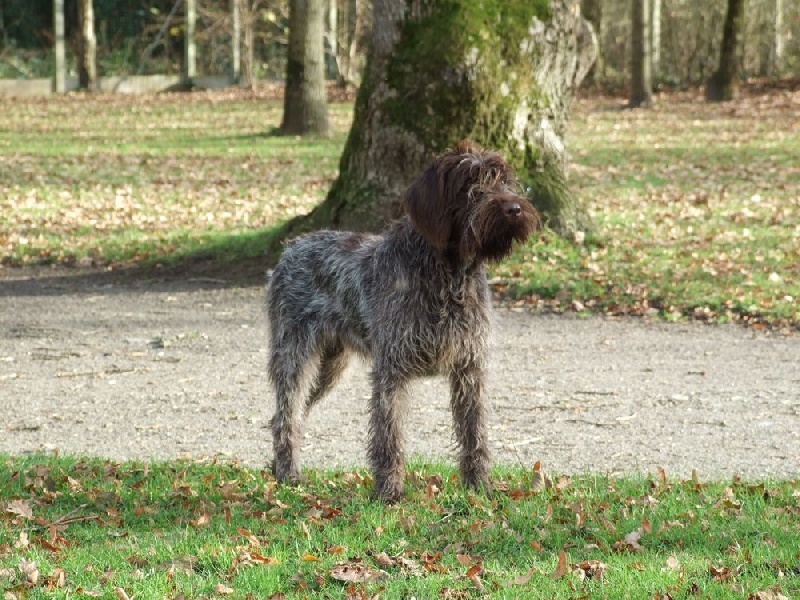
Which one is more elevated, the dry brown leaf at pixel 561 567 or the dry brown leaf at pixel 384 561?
the dry brown leaf at pixel 561 567

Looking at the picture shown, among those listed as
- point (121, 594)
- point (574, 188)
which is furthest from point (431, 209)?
point (574, 188)

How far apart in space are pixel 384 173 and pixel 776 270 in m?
3.91

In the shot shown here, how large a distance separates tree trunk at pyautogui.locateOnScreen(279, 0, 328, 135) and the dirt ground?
11.7 m

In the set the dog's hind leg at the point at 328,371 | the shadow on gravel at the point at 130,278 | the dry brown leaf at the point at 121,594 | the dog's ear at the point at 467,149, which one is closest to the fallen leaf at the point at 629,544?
the dog's ear at the point at 467,149

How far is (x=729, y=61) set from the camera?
1291 inches

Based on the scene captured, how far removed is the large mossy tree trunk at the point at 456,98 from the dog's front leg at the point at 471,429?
562 cm

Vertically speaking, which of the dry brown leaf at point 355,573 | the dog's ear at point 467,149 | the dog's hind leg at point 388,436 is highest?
the dog's ear at point 467,149

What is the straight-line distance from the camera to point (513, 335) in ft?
33.8

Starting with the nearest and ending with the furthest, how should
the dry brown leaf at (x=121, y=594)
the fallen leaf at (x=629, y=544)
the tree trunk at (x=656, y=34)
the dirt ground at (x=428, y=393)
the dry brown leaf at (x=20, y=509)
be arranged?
1. the dry brown leaf at (x=121, y=594)
2. the fallen leaf at (x=629, y=544)
3. the dry brown leaf at (x=20, y=509)
4. the dirt ground at (x=428, y=393)
5. the tree trunk at (x=656, y=34)

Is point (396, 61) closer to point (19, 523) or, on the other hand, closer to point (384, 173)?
point (384, 173)

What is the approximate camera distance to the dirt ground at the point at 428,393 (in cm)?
720

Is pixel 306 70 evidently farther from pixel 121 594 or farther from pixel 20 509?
pixel 121 594

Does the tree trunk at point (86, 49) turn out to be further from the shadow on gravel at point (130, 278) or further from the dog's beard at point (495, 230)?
the dog's beard at point (495, 230)

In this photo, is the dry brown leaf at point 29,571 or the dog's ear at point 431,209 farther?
the dog's ear at point 431,209
